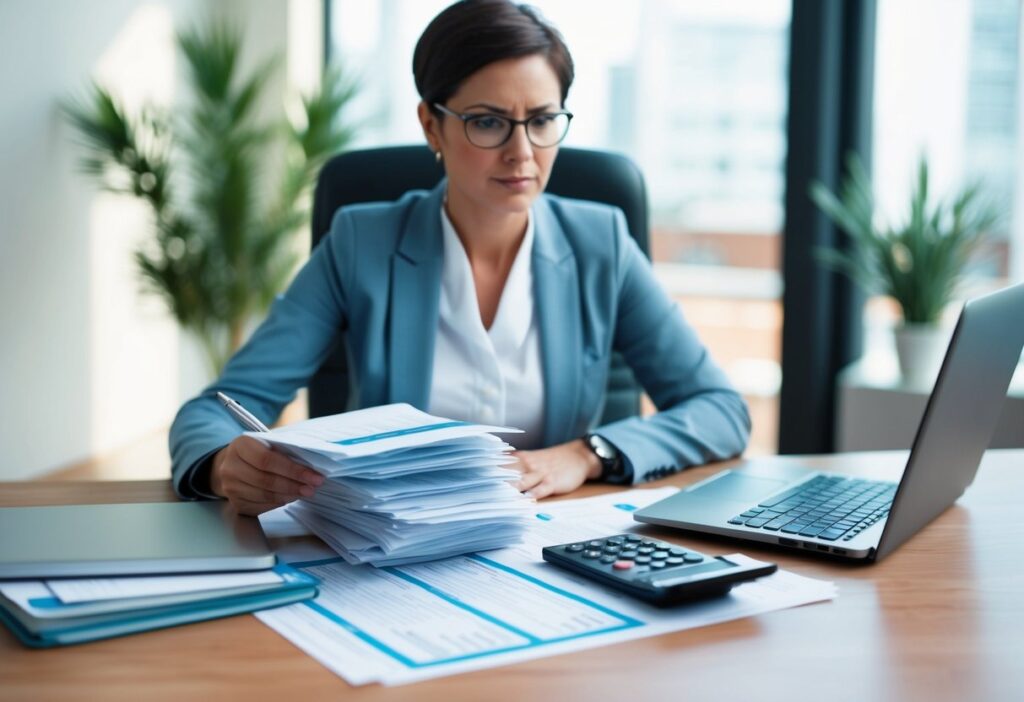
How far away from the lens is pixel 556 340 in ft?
5.53

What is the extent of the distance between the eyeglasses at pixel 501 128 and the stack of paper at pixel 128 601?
839mm

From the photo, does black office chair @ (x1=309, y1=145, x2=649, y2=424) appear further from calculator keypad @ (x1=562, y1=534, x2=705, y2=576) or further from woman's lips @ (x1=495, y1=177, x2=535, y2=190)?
calculator keypad @ (x1=562, y1=534, x2=705, y2=576)

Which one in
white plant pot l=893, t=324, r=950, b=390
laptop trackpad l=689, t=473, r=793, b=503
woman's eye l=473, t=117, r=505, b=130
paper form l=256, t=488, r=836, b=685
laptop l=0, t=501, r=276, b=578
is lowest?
white plant pot l=893, t=324, r=950, b=390

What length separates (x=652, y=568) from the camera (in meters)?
0.95

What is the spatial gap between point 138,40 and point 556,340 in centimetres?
315

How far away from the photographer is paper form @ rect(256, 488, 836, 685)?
81 centimetres

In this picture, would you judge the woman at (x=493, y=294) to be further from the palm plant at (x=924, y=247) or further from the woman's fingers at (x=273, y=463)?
the palm plant at (x=924, y=247)

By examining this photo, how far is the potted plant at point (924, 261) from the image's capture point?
3.02 metres

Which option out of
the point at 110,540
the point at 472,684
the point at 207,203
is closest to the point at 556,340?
the point at 110,540

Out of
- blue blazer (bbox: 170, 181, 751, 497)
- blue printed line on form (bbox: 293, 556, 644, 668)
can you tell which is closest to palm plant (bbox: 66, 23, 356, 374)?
blue blazer (bbox: 170, 181, 751, 497)

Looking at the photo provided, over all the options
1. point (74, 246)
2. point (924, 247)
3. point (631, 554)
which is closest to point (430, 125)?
point (631, 554)

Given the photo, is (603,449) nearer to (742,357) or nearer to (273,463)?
(273,463)

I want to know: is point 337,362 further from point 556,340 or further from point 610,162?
point 610,162

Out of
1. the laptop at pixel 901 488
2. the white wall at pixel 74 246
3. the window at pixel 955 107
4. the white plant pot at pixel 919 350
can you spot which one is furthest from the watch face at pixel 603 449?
the white wall at pixel 74 246
